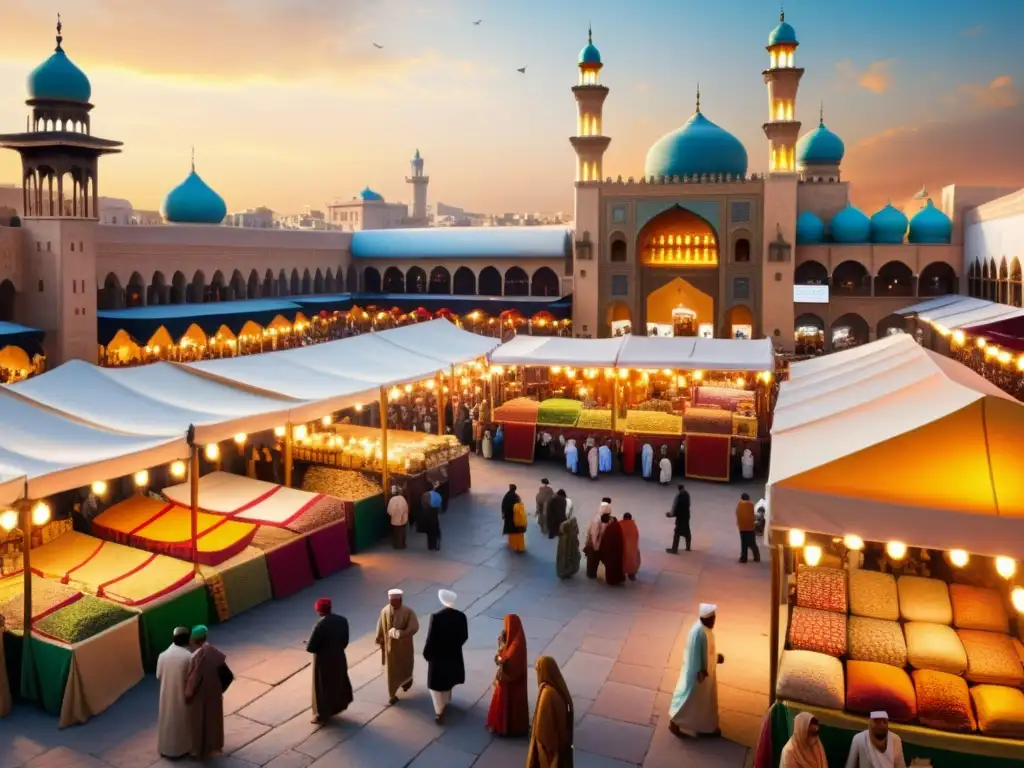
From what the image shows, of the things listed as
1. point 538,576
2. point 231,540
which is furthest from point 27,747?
point 538,576

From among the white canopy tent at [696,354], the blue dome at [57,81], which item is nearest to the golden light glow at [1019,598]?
the white canopy tent at [696,354]

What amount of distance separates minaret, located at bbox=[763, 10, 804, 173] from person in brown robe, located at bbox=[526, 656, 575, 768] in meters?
26.6

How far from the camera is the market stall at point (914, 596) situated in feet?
19.0

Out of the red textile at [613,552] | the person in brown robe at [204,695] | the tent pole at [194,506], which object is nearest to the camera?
the person in brown robe at [204,695]

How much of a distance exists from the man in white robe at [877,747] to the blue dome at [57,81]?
22054 millimetres

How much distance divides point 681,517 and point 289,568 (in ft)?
17.0

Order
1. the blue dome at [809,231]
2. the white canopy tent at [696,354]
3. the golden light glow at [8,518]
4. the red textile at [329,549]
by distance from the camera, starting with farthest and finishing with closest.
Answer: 1. the blue dome at [809,231]
2. the white canopy tent at [696,354]
3. the red textile at [329,549]
4. the golden light glow at [8,518]

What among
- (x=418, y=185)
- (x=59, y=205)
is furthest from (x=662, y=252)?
(x=418, y=185)

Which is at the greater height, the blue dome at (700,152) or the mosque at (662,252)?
the blue dome at (700,152)

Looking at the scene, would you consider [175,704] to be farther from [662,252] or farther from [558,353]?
[662,252]

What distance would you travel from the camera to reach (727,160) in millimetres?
28891

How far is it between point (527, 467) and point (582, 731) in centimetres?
974

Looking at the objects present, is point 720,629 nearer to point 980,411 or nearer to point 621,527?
point 621,527

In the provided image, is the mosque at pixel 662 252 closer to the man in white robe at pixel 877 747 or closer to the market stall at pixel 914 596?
the market stall at pixel 914 596
